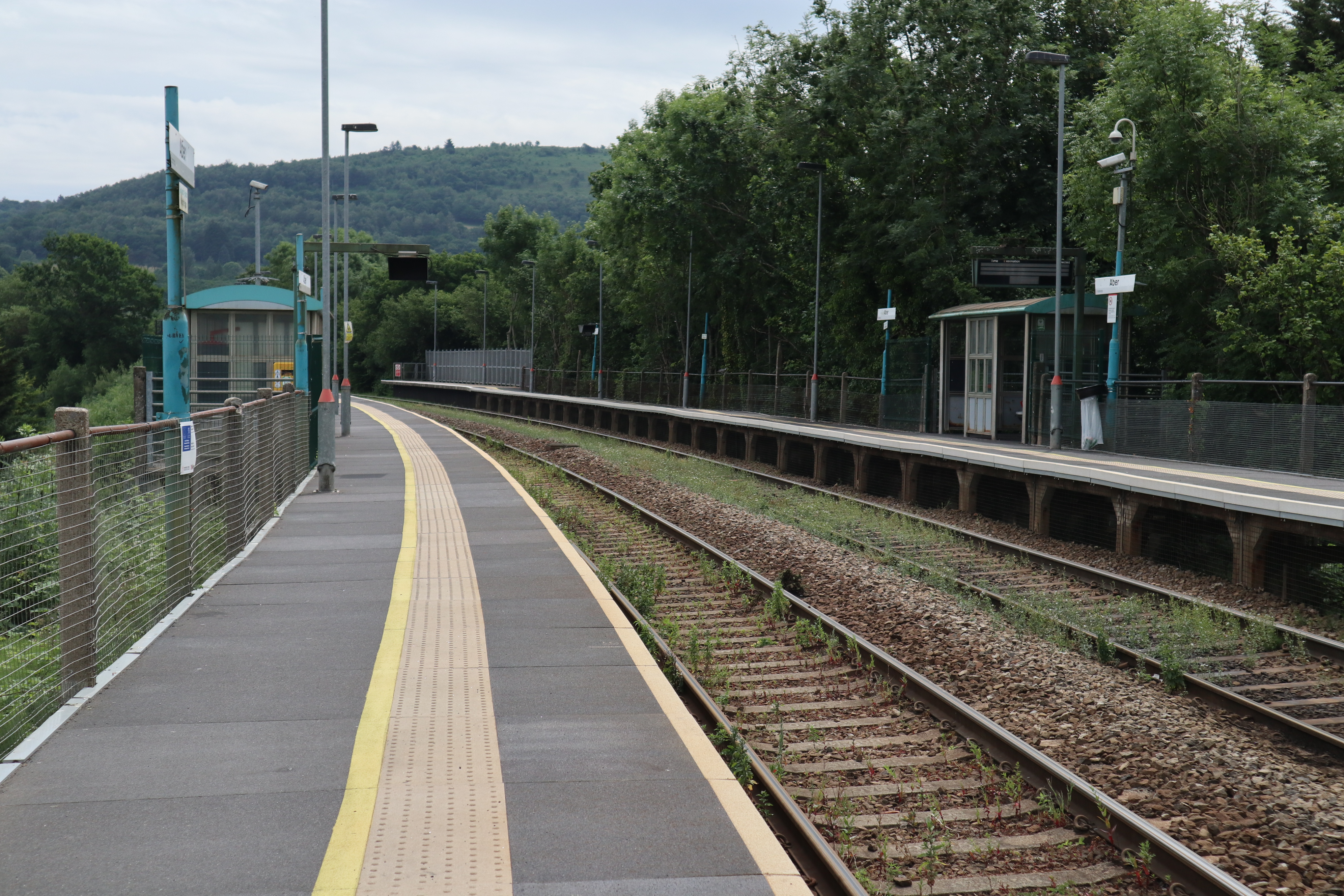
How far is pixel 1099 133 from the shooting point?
2970 centimetres

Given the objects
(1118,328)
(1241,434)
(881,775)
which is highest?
(1118,328)

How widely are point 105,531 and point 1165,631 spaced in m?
7.76

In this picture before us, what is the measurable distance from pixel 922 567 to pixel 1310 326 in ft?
47.8

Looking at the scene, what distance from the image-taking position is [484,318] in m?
82.2

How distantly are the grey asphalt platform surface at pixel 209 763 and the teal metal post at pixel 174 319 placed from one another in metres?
3.56

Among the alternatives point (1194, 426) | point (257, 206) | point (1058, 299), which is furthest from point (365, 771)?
point (257, 206)

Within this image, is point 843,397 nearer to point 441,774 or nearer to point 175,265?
point 175,265

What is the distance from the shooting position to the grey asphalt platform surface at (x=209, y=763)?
4.20 meters

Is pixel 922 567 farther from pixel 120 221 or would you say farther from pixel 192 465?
pixel 120 221

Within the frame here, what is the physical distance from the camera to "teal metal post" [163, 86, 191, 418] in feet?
37.2

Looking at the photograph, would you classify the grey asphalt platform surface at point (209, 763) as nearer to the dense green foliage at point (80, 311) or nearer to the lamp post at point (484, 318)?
the lamp post at point (484, 318)

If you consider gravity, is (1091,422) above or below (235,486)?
above

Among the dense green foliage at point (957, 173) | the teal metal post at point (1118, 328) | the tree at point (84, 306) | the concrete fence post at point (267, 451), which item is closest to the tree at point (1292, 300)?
the dense green foliage at point (957, 173)

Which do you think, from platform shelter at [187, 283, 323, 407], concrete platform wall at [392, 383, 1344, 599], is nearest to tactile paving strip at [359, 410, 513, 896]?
concrete platform wall at [392, 383, 1344, 599]
